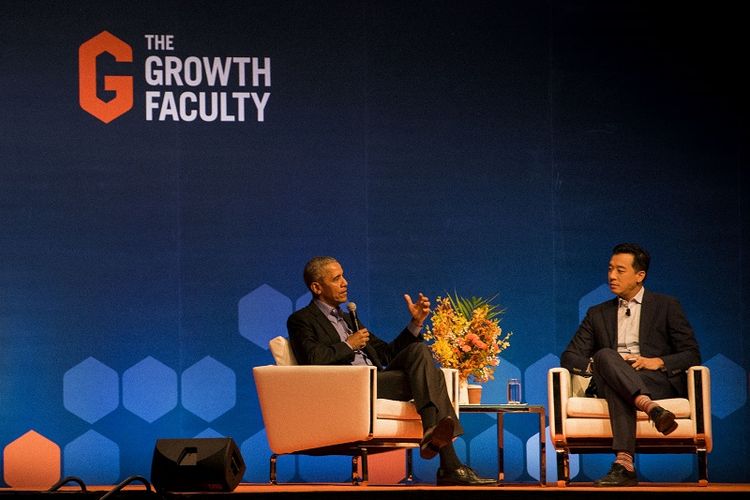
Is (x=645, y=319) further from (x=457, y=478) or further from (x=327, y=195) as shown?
(x=327, y=195)

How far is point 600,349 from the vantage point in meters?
6.20

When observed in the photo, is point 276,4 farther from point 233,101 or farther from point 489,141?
point 489,141

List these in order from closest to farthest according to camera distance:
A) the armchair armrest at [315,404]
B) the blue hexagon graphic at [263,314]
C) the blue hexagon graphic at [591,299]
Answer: the armchair armrest at [315,404] → the blue hexagon graphic at [263,314] → the blue hexagon graphic at [591,299]

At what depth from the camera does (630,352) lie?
630 cm

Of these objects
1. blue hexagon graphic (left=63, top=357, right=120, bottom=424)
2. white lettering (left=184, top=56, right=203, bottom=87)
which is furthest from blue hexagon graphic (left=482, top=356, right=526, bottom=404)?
white lettering (left=184, top=56, right=203, bottom=87)

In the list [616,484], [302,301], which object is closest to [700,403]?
[616,484]

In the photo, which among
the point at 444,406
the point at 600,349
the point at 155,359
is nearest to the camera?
the point at 444,406

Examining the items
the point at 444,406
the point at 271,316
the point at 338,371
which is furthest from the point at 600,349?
the point at 271,316

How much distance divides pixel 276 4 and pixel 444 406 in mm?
2785

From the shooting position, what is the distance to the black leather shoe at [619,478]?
18.7 feet

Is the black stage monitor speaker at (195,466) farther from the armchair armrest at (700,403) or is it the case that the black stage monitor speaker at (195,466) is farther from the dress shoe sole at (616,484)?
the armchair armrest at (700,403)

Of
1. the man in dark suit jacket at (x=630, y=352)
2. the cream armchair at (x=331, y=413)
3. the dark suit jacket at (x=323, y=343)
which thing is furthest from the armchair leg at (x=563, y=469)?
the dark suit jacket at (x=323, y=343)

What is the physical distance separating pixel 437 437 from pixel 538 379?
172cm

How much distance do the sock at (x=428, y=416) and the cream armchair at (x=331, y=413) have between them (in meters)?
0.20
